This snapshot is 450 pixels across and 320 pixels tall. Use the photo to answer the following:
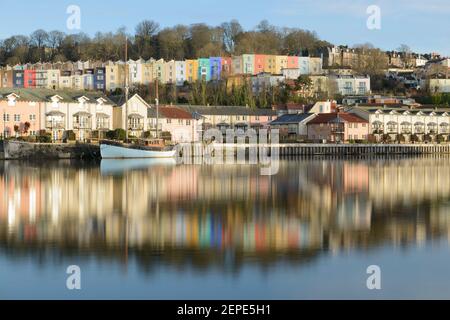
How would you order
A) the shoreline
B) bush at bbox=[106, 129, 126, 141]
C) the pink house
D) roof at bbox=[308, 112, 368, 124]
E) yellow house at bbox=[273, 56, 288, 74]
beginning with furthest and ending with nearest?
1. yellow house at bbox=[273, 56, 288, 74]
2. roof at bbox=[308, 112, 368, 124]
3. bush at bbox=[106, 129, 126, 141]
4. the pink house
5. the shoreline

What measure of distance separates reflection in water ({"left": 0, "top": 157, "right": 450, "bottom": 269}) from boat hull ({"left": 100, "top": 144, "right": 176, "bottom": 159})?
66.2ft

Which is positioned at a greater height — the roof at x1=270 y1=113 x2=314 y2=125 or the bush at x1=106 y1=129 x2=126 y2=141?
the roof at x1=270 y1=113 x2=314 y2=125

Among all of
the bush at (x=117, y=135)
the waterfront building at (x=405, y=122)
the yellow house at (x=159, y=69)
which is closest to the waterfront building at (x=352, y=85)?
the yellow house at (x=159, y=69)

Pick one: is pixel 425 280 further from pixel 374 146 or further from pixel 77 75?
pixel 77 75

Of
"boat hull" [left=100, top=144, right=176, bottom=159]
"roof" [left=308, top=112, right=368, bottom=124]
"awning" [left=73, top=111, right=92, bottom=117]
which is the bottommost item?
"boat hull" [left=100, top=144, right=176, bottom=159]

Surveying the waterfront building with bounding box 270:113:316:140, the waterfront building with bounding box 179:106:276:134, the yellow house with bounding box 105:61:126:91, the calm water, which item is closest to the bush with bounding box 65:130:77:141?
the waterfront building with bounding box 179:106:276:134

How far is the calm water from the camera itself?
13.8 metres

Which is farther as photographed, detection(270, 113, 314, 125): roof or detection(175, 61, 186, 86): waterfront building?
detection(175, 61, 186, 86): waterfront building

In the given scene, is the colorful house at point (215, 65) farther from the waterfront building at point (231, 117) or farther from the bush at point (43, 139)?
the bush at point (43, 139)

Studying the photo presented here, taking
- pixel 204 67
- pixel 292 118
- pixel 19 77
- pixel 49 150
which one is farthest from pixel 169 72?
pixel 49 150

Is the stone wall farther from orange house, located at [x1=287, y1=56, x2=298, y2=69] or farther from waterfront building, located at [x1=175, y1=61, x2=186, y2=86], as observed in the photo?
orange house, located at [x1=287, y1=56, x2=298, y2=69]

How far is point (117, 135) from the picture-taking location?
65125 mm

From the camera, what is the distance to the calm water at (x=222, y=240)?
13773 mm

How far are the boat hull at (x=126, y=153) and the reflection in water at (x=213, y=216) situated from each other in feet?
66.2
